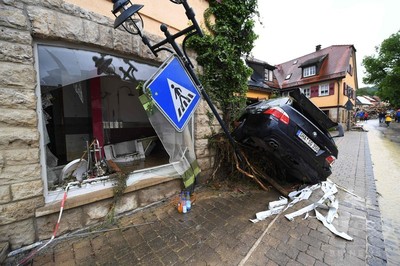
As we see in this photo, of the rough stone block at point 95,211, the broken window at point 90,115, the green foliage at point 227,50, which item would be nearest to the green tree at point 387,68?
the green foliage at point 227,50

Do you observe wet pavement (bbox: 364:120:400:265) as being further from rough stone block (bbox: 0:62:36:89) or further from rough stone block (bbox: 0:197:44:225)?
rough stone block (bbox: 0:62:36:89)

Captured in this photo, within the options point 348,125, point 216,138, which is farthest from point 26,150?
point 348,125

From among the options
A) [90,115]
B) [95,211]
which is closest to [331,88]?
[90,115]

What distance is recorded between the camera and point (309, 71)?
23.7 metres

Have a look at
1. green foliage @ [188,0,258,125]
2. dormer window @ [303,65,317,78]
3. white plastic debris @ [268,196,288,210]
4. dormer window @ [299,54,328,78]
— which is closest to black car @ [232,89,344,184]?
white plastic debris @ [268,196,288,210]

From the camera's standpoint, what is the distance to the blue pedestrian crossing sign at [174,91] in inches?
90.8

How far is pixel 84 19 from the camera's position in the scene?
241cm

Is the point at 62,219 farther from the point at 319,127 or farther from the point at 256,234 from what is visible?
the point at 319,127

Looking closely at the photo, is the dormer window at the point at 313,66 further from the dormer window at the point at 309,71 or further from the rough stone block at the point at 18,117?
the rough stone block at the point at 18,117

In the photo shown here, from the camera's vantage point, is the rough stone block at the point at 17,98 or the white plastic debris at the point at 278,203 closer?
the rough stone block at the point at 17,98

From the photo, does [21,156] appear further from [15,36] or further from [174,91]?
[174,91]

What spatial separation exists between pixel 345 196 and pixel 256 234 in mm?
2470

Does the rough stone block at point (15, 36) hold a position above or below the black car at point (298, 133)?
above

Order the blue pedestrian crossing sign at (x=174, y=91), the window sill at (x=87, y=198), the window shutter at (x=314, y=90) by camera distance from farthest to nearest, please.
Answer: the window shutter at (x=314, y=90) < the blue pedestrian crossing sign at (x=174, y=91) < the window sill at (x=87, y=198)
